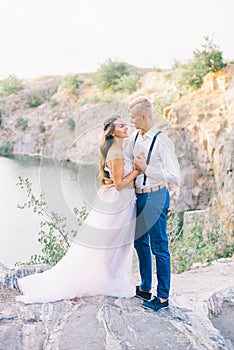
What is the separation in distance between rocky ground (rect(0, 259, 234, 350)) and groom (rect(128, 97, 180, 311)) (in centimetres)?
21

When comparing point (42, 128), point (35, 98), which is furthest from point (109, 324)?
point (35, 98)

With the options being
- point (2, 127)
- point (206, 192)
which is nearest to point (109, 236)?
point (206, 192)

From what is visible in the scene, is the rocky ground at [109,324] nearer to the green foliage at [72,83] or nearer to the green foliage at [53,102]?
the green foliage at [53,102]

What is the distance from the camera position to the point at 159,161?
316 centimetres

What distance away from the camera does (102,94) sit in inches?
1043

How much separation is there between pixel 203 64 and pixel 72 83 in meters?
12.1

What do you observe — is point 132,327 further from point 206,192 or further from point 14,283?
point 206,192

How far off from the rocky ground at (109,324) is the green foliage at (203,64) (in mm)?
15551

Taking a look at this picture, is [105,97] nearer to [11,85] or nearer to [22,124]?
[22,124]

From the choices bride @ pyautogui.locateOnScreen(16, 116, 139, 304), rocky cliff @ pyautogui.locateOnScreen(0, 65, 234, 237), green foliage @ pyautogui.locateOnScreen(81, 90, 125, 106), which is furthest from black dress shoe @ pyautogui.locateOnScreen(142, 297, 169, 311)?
green foliage @ pyautogui.locateOnScreen(81, 90, 125, 106)

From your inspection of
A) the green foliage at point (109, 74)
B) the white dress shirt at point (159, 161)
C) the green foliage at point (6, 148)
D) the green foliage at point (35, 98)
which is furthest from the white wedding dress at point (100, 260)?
the green foliage at point (35, 98)

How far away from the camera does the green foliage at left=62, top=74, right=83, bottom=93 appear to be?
28.3 metres

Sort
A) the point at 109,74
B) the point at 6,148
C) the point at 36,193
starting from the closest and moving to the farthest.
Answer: the point at 36,193 → the point at 6,148 → the point at 109,74

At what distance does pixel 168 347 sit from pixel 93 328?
48cm
